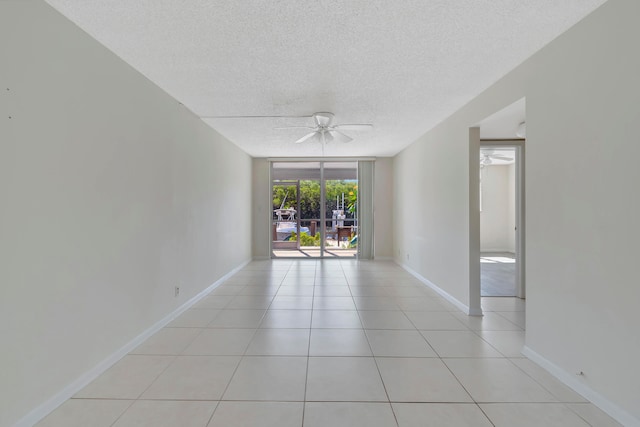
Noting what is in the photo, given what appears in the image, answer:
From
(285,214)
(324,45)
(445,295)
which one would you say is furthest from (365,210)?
(324,45)

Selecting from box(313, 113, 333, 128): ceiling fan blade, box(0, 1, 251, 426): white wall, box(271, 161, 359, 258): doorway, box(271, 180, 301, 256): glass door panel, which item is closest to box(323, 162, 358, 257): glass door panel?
box(271, 161, 359, 258): doorway

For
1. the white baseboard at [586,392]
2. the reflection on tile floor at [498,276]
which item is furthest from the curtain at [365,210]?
the white baseboard at [586,392]

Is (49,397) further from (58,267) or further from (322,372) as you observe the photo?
(322,372)

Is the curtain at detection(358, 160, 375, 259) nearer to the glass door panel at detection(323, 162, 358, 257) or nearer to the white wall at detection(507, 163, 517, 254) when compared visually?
the glass door panel at detection(323, 162, 358, 257)

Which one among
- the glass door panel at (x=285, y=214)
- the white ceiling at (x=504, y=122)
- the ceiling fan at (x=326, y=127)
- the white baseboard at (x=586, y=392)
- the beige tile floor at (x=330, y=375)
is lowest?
the beige tile floor at (x=330, y=375)

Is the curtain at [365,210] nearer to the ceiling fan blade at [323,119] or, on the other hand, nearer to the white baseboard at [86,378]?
the ceiling fan blade at [323,119]

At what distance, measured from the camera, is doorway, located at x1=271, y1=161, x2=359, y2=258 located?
7.45 metres

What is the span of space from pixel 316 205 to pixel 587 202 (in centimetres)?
591

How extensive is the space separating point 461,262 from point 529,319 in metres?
1.25

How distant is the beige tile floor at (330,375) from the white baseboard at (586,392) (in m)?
0.05

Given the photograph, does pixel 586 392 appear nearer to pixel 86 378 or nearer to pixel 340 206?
Answer: pixel 86 378

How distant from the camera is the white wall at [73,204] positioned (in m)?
1.63

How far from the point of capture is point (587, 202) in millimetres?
1961

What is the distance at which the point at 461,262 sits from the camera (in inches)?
145
